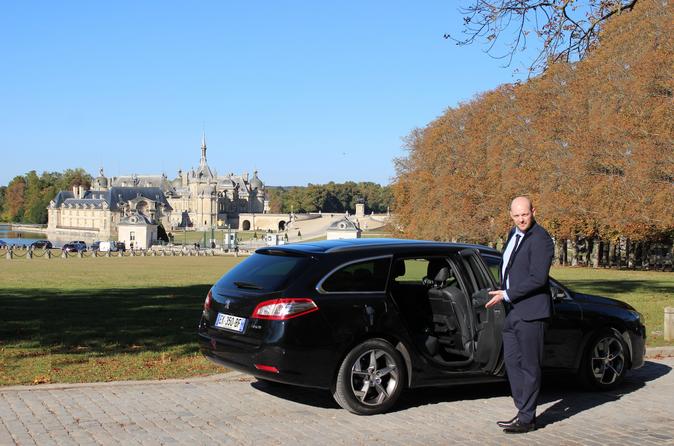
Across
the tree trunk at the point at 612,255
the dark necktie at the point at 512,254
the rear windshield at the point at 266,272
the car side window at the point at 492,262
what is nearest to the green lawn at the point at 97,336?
the rear windshield at the point at 266,272

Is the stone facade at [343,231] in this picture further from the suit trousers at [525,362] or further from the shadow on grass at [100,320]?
the suit trousers at [525,362]

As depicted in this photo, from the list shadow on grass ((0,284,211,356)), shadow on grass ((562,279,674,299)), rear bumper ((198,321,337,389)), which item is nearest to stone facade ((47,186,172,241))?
shadow on grass ((562,279,674,299))

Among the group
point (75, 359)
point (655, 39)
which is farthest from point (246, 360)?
point (655, 39)

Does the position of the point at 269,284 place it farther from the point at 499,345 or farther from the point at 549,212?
the point at 549,212

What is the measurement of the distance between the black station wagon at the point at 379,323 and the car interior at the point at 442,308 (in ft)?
0.03

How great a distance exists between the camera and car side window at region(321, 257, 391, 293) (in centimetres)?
742

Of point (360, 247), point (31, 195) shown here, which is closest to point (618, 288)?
point (360, 247)

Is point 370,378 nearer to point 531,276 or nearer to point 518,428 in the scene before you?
point 518,428

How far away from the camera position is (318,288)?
23.9 feet

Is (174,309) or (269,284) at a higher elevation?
(269,284)

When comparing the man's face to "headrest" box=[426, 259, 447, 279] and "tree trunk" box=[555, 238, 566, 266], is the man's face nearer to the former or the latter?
"headrest" box=[426, 259, 447, 279]

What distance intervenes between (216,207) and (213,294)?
184 meters

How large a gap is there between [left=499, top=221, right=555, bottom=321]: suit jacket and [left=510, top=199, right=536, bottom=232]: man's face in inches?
2.9

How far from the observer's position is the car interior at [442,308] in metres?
7.77
